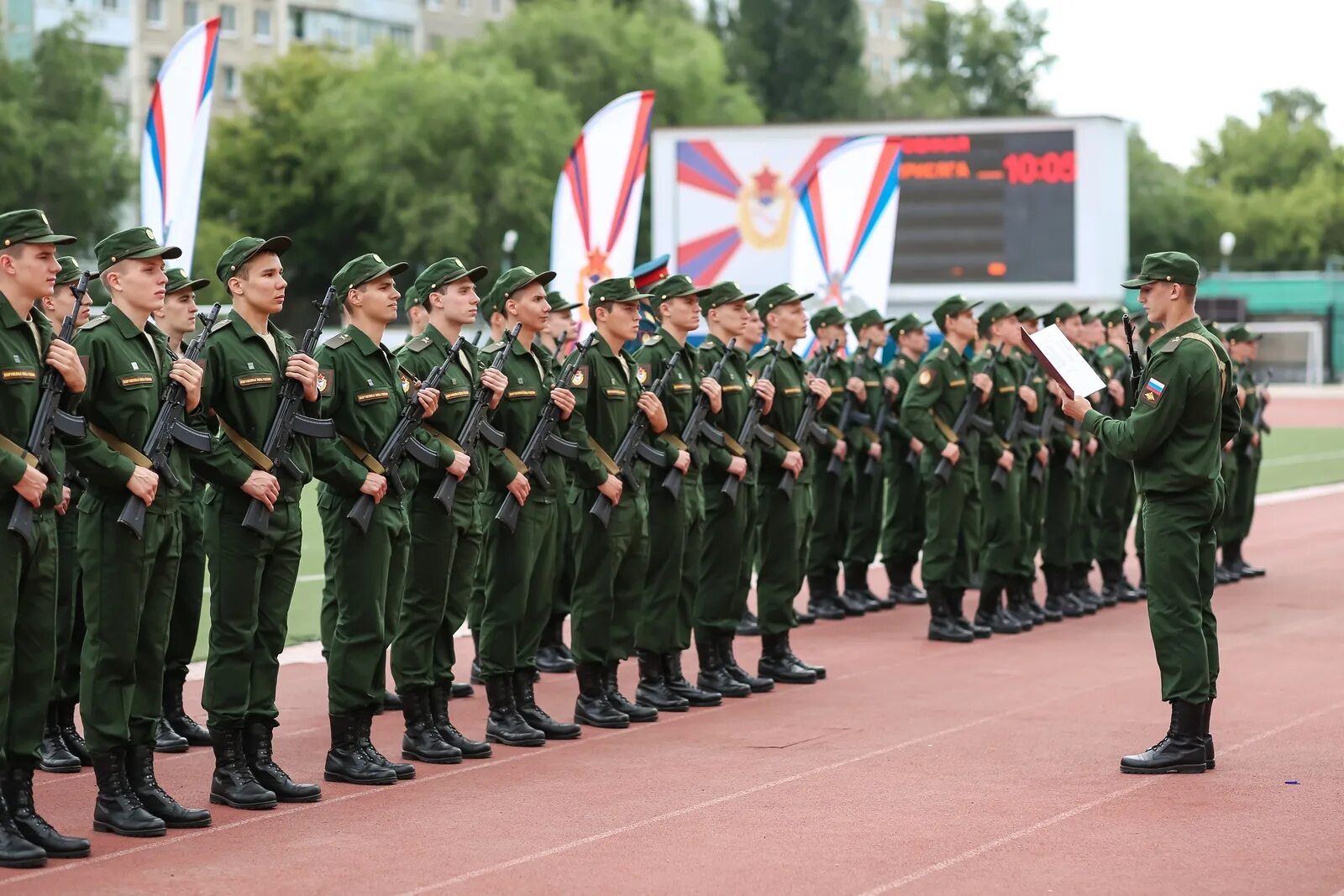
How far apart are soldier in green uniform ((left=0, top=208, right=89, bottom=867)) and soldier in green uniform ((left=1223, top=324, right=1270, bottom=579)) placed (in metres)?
11.1

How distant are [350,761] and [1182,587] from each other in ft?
11.7

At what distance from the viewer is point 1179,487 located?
27.9ft

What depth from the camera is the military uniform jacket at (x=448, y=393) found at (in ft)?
29.0

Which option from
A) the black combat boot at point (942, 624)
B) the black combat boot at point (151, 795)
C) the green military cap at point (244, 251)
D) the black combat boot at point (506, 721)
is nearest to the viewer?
the black combat boot at point (151, 795)

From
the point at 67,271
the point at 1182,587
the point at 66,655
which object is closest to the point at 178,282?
the point at 67,271

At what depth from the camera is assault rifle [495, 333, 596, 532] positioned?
30.2ft

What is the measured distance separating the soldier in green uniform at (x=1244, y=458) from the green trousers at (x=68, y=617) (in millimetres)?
9941

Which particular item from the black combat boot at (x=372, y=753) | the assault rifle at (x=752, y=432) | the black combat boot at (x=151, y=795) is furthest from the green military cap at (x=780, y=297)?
the black combat boot at (x=151, y=795)

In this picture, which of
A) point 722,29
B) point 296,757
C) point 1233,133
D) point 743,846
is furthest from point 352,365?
point 1233,133

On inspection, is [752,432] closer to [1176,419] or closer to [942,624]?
[942,624]

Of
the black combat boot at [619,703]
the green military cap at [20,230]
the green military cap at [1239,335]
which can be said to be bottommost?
the black combat boot at [619,703]

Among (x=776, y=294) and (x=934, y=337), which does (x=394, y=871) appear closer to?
(x=776, y=294)

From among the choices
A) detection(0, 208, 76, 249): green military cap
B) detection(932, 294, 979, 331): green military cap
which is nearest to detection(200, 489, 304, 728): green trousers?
detection(0, 208, 76, 249): green military cap

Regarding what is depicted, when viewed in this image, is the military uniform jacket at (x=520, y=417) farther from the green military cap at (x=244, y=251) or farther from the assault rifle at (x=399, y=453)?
the green military cap at (x=244, y=251)
